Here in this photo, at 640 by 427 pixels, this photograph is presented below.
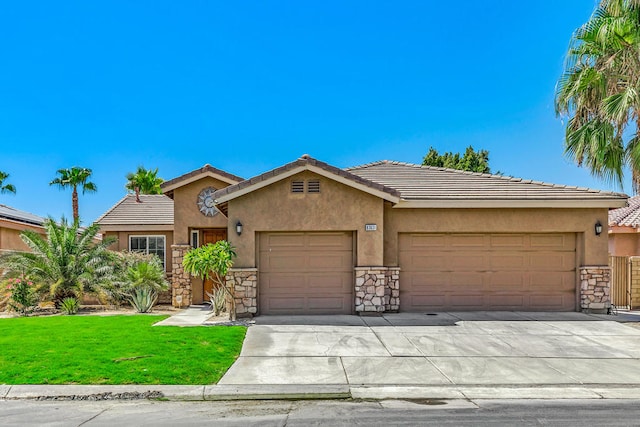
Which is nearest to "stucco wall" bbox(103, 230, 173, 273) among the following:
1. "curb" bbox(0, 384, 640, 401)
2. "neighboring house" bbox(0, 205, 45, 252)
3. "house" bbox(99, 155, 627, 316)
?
"neighboring house" bbox(0, 205, 45, 252)

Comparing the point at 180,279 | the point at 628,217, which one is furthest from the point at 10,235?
the point at 628,217

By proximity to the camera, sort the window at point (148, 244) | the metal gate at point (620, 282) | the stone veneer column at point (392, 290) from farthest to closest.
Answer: the window at point (148, 244)
the metal gate at point (620, 282)
the stone veneer column at point (392, 290)

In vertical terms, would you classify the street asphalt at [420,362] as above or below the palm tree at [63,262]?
below

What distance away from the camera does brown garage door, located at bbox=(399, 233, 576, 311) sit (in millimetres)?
13164

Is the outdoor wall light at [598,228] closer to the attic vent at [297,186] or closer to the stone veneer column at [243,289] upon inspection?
the attic vent at [297,186]

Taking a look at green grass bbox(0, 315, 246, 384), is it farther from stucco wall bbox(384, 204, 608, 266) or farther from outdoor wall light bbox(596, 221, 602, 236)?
outdoor wall light bbox(596, 221, 602, 236)

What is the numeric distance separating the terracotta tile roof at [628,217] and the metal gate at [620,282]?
3197mm

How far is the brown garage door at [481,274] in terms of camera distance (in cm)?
1316

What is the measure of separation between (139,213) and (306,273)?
852 cm

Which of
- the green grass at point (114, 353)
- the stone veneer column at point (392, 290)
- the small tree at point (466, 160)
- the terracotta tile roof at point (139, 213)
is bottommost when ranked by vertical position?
the green grass at point (114, 353)

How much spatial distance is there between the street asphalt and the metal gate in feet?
10.6

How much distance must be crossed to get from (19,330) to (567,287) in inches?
568

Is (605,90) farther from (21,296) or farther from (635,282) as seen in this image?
(21,296)

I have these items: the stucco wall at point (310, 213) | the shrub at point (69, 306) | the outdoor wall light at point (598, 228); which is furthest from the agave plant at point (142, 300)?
the outdoor wall light at point (598, 228)
